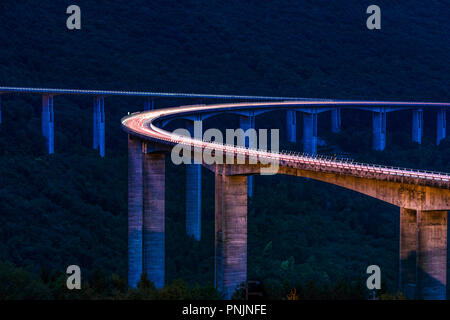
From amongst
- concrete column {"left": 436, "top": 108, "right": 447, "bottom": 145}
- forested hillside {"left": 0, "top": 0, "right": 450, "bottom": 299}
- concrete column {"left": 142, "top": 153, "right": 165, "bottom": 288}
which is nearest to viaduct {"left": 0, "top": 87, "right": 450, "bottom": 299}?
concrete column {"left": 142, "top": 153, "right": 165, "bottom": 288}

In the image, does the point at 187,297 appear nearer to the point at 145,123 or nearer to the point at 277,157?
the point at 277,157

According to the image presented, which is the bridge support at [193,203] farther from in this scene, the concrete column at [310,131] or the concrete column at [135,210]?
the concrete column at [310,131]

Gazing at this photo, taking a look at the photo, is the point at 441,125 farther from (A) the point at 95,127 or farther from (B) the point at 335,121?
(A) the point at 95,127

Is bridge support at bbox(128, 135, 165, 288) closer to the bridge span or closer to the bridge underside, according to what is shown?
the bridge span

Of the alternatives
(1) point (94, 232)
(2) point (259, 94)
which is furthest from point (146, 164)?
(2) point (259, 94)

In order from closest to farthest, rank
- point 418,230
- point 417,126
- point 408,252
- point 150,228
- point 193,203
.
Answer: point 418,230 → point 408,252 → point 150,228 → point 193,203 → point 417,126

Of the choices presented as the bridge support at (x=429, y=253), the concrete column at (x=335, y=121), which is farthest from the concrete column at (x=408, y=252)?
the concrete column at (x=335, y=121)

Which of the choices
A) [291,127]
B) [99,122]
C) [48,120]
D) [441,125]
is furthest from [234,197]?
[441,125]

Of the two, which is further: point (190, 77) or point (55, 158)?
point (190, 77)
